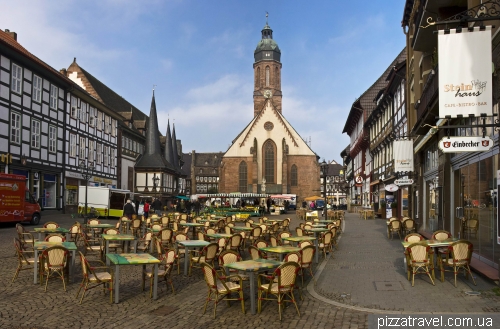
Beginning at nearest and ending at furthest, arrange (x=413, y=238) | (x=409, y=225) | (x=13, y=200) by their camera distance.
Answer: (x=413, y=238) → (x=409, y=225) → (x=13, y=200)

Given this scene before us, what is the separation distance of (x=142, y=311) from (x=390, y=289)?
4.63m

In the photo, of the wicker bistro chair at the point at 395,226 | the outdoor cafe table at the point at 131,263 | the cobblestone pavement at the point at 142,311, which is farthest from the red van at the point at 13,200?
the wicker bistro chair at the point at 395,226

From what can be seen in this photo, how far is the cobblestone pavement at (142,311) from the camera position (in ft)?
24.7

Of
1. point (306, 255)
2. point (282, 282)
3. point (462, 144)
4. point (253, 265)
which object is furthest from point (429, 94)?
point (282, 282)

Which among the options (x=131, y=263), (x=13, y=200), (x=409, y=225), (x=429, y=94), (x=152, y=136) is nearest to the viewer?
(x=131, y=263)

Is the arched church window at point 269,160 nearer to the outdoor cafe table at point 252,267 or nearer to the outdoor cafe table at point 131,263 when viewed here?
the outdoor cafe table at point 131,263

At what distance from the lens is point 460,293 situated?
924 cm

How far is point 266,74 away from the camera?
324 feet

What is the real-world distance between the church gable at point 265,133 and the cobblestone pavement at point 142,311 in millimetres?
70305

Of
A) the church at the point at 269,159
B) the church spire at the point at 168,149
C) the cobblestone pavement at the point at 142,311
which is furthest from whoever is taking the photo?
the church at the point at 269,159

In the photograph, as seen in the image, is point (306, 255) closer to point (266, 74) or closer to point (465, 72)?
point (465, 72)

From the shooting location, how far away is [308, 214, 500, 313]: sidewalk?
27.5 ft

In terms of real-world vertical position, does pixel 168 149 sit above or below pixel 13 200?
above

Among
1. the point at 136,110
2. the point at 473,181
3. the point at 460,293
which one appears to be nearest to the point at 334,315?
the point at 460,293
